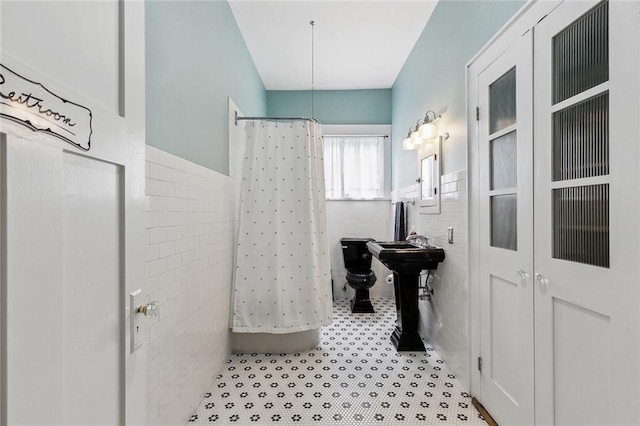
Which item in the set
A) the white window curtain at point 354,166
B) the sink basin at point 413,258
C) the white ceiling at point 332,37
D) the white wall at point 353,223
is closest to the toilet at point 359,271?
the white wall at point 353,223

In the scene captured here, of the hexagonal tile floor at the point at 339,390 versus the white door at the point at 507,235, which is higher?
the white door at the point at 507,235

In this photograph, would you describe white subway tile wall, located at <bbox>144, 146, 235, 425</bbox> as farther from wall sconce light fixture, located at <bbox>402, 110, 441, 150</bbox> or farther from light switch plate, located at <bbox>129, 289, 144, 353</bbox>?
wall sconce light fixture, located at <bbox>402, 110, 441, 150</bbox>

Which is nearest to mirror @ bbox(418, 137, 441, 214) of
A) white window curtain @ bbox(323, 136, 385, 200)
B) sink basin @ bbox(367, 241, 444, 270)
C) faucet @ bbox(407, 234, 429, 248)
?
faucet @ bbox(407, 234, 429, 248)

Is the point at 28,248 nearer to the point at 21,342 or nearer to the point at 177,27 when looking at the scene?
the point at 21,342

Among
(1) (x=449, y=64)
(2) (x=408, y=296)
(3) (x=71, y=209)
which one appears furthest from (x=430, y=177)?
(3) (x=71, y=209)

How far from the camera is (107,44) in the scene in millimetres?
678

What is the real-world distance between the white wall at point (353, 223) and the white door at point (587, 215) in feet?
9.52

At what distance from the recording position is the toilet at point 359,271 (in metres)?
3.58

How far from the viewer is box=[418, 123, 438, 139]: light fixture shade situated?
260 cm

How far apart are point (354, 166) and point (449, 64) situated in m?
2.10

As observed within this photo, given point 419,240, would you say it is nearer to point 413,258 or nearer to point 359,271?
point 413,258

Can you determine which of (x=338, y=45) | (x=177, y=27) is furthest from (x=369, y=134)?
(x=177, y=27)

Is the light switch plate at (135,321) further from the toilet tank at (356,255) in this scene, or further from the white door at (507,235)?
the toilet tank at (356,255)

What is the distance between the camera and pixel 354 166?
4.33 meters
